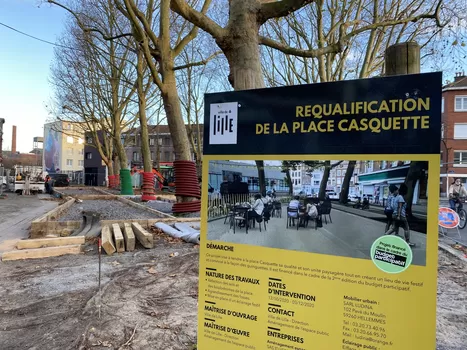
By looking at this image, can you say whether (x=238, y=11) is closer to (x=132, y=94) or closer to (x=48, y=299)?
(x=48, y=299)

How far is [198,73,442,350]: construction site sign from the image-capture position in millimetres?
1824

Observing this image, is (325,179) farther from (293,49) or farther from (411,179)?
(293,49)

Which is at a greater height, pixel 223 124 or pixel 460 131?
pixel 460 131

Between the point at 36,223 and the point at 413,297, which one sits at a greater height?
the point at 413,297

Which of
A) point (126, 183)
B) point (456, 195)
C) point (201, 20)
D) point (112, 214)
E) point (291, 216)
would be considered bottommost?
point (112, 214)

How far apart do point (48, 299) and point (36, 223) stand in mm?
5442

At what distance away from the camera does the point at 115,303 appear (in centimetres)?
457

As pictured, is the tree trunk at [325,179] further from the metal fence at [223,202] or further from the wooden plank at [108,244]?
Answer: the wooden plank at [108,244]

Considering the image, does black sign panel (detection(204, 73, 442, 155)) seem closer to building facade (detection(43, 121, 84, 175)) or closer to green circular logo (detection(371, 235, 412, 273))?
green circular logo (detection(371, 235, 412, 273))

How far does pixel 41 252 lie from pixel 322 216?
271 inches

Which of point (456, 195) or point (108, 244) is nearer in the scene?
point (108, 244)

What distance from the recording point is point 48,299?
4.83m

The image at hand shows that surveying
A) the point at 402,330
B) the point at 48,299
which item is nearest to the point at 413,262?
the point at 402,330

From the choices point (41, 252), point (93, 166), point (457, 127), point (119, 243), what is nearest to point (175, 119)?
point (119, 243)
